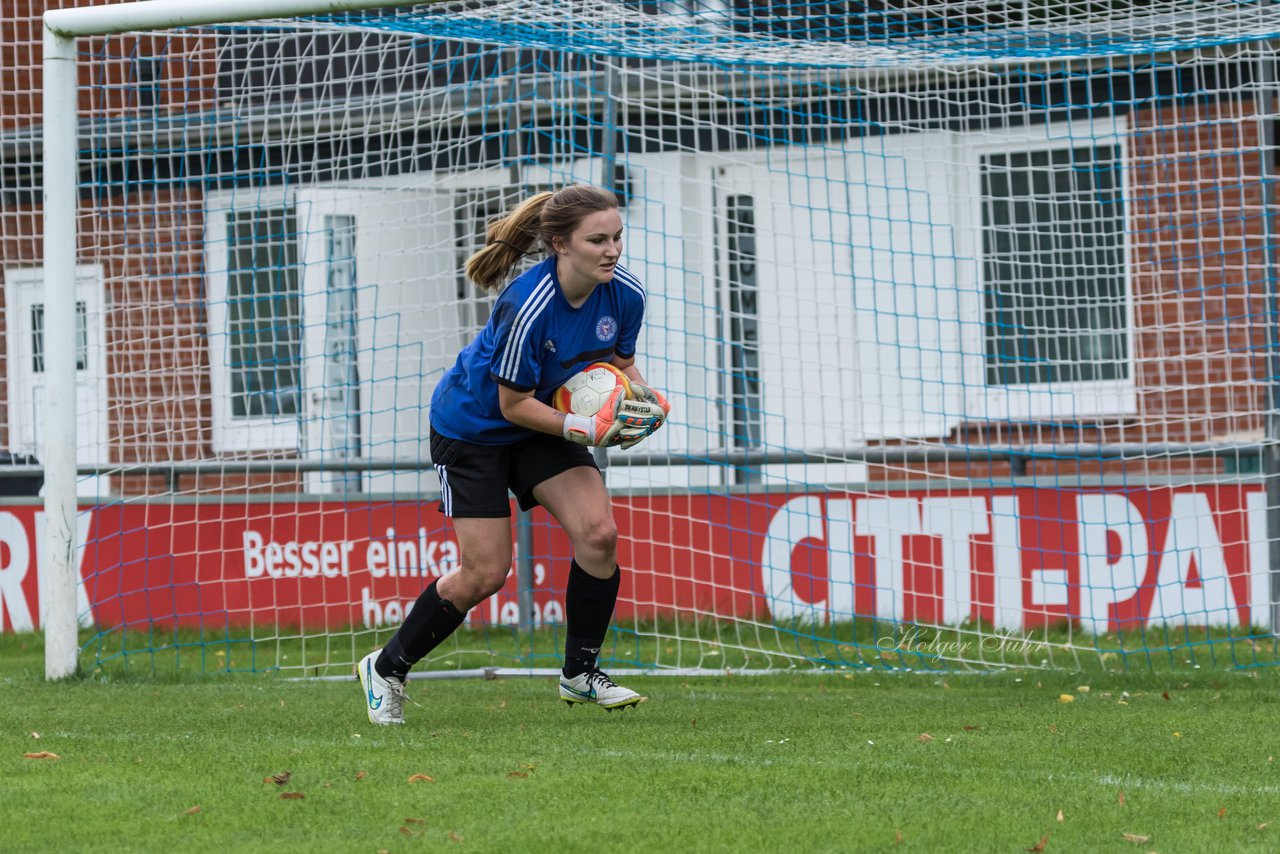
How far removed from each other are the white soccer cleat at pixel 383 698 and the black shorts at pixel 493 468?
625 millimetres

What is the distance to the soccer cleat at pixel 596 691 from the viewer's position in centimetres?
566

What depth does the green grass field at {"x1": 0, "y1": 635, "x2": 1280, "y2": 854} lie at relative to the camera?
3715 millimetres

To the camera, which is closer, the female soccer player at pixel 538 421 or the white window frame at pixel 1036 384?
the female soccer player at pixel 538 421

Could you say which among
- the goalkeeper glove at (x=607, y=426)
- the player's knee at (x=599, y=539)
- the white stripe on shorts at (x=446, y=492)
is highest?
the goalkeeper glove at (x=607, y=426)

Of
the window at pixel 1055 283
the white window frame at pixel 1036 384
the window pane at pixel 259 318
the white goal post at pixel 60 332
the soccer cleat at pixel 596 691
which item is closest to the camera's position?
the soccer cleat at pixel 596 691

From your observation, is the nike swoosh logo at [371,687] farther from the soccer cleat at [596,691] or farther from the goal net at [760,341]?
the goal net at [760,341]

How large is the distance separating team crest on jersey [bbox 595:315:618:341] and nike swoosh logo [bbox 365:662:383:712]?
1.40 m

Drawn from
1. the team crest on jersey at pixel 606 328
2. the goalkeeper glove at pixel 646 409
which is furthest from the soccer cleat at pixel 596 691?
the team crest on jersey at pixel 606 328

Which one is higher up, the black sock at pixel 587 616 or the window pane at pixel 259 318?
the window pane at pixel 259 318

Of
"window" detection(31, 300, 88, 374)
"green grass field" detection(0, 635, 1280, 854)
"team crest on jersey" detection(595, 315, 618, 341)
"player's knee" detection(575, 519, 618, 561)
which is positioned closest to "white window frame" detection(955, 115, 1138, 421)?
"green grass field" detection(0, 635, 1280, 854)

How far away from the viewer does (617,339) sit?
559 cm

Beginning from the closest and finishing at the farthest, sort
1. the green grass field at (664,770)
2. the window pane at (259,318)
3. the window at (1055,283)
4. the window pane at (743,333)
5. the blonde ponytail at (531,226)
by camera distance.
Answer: the green grass field at (664,770) < the blonde ponytail at (531,226) < the window at (1055,283) < the window pane at (259,318) < the window pane at (743,333)

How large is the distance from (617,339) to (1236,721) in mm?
2529

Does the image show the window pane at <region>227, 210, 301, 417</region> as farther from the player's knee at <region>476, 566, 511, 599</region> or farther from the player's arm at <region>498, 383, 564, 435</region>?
the player's arm at <region>498, 383, 564, 435</region>
